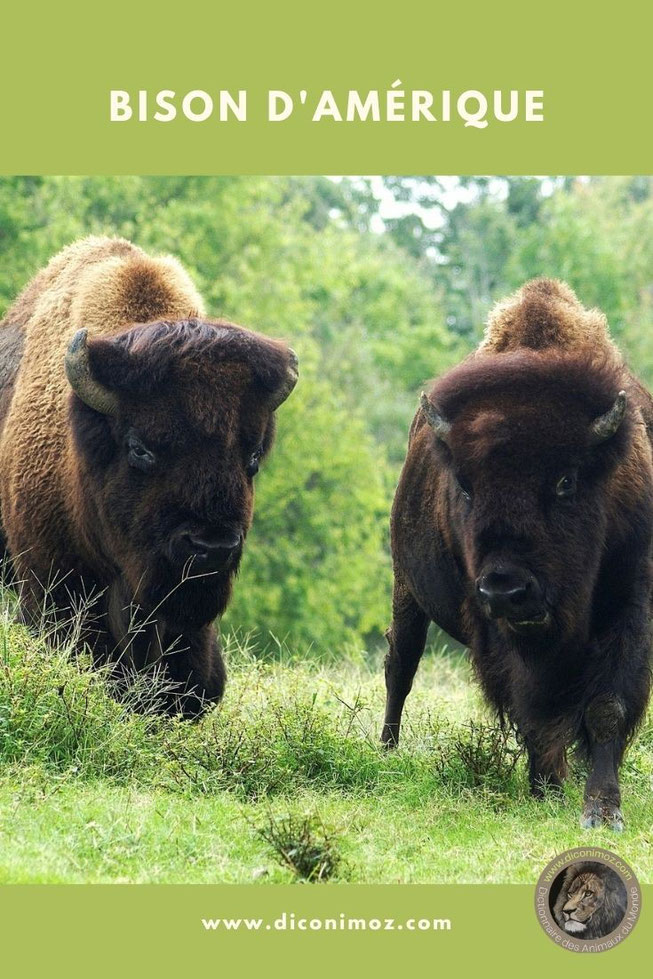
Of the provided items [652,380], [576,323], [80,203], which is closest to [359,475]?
[80,203]

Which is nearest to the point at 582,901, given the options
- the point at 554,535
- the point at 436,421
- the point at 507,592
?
the point at 507,592

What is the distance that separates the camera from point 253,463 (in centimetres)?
775

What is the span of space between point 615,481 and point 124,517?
262 centimetres

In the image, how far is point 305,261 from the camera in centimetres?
3241

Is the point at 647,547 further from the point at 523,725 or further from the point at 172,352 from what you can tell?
the point at 172,352

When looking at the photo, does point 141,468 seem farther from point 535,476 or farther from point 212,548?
point 535,476

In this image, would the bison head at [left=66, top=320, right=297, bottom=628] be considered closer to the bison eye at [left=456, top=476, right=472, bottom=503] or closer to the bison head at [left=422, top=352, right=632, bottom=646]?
the bison head at [left=422, top=352, right=632, bottom=646]

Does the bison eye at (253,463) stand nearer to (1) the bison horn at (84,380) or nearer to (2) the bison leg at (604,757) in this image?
(1) the bison horn at (84,380)

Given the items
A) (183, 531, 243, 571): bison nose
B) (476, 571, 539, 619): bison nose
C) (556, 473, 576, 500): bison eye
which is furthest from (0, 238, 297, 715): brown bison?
(556, 473, 576, 500): bison eye

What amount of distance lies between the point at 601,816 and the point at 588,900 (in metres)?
1.49

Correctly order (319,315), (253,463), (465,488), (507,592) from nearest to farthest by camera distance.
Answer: (507,592)
(465,488)
(253,463)
(319,315)

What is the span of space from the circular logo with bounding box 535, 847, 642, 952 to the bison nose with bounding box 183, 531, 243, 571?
259cm

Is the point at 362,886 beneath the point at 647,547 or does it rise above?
beneath

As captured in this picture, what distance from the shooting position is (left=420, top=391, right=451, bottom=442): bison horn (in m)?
7.25
